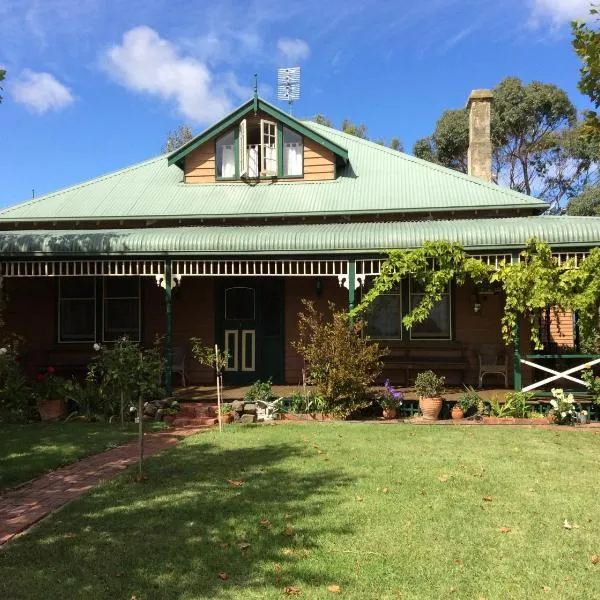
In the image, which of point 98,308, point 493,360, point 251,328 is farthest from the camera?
point 98,308

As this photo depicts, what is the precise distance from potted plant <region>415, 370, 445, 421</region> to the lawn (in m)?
5.30

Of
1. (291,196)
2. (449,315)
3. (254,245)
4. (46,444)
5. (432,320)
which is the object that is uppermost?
(291,196)

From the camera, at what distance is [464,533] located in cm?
493

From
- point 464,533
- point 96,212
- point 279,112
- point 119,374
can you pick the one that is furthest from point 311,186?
point 464,533

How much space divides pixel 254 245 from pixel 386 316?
3.88m

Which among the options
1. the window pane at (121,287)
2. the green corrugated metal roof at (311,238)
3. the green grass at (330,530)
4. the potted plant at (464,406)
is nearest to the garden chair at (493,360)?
the potted plant at (464,406)

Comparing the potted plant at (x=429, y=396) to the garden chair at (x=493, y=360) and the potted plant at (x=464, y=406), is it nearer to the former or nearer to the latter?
the potted plant at (x=464, y=406)

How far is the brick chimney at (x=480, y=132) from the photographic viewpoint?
17.0 meters

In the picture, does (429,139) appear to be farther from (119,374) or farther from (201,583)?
(201,583)

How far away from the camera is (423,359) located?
508 inches

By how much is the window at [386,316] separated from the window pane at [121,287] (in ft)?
19.4

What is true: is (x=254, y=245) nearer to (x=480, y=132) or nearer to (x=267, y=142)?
(x=267, y=142)

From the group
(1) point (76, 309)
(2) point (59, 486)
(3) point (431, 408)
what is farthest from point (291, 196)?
(2) point (59, 486)

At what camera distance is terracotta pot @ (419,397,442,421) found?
414 inches
